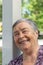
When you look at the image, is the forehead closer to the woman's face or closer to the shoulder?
the woman's face

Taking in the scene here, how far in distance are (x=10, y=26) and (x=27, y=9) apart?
23 cm

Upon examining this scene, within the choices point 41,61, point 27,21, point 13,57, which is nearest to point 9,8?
point 27,21

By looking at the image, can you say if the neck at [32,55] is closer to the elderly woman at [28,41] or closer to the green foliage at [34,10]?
the elderly woman at [28,41]

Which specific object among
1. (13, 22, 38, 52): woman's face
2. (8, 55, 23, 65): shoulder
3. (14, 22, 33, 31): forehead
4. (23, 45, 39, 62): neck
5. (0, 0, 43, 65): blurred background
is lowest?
(8, 55, 23, 65): shoulder

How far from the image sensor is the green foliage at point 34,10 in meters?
2.02

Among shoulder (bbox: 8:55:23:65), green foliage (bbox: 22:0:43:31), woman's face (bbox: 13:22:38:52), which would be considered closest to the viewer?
woman's face (bbox: 13:22:38:52)

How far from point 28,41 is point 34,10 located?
45cm

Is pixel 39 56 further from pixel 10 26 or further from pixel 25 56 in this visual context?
pixel 10 26

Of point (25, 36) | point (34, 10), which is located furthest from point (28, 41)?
point (34, 10)

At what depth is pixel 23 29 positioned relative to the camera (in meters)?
1.72

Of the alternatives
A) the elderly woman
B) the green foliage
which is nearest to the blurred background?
the green foliage

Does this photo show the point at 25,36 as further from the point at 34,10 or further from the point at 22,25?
the point at 34,10

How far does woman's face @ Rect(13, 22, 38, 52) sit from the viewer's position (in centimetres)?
168

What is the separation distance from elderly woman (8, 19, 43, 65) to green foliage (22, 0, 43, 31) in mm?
272
